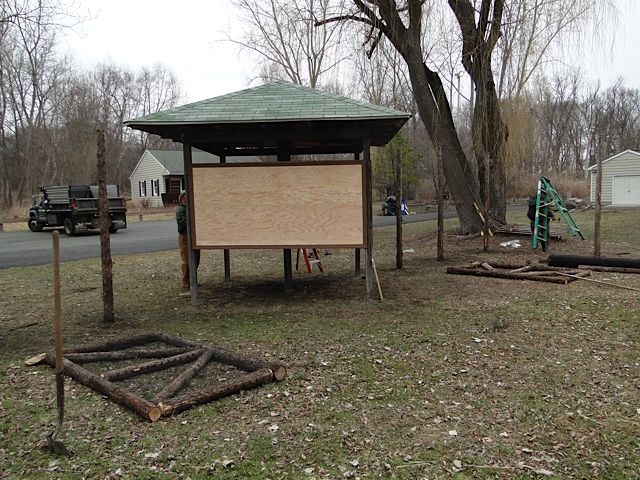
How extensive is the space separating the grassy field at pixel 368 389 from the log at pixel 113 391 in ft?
0.20

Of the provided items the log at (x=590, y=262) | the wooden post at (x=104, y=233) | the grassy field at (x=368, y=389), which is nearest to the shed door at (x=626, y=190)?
the log at (x=590, y=262)

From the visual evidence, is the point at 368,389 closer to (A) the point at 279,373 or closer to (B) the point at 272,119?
(A) the point at 279,373

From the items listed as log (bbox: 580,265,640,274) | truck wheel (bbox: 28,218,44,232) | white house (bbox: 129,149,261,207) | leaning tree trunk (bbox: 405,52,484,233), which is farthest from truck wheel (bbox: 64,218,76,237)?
white house (bbox: 129,149,261,207)

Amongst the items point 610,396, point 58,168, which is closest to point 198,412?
point 610,396

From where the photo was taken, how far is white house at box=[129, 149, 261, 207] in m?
43.0

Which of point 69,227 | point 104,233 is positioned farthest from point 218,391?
point 69,227

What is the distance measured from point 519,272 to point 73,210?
17.7 meters

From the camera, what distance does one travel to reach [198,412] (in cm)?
389

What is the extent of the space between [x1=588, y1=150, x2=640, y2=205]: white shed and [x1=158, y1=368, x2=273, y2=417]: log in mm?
35363

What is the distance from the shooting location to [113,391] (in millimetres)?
4137

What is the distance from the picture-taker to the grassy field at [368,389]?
10.4 ft

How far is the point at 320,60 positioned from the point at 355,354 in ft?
65.5

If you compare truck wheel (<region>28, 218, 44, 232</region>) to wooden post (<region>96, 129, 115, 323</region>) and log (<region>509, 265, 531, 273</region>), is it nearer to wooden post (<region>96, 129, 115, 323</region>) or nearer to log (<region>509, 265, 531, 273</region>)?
wooden post (<region>96, 129, 115, 323</region>)

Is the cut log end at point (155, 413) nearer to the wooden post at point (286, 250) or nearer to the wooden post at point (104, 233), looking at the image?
the wooden post at point (104, 233)
